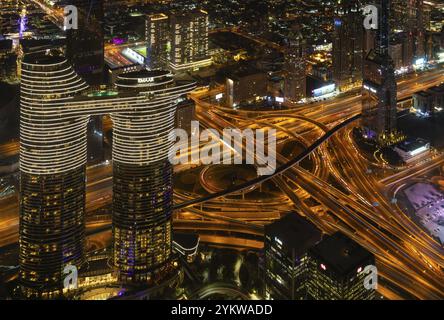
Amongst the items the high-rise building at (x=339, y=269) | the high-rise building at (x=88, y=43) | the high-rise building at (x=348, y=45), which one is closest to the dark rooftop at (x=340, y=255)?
the high-rise building at (x=339, y=269)

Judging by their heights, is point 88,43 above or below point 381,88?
above

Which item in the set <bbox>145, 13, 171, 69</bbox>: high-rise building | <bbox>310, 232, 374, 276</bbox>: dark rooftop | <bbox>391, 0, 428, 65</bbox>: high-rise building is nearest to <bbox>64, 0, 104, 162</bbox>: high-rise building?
<bbox>145, 13, 171, 69</bbox>: high-rise building

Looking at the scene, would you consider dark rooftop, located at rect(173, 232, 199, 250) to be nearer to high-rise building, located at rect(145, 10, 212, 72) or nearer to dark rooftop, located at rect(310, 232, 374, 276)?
dark rooftop, located at rect(310, 232, 374, 276)

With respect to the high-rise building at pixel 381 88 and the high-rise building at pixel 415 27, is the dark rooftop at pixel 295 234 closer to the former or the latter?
the high-rise building at pixel 381 88

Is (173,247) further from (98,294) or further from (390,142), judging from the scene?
(390,142)

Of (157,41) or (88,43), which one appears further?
(157,41)

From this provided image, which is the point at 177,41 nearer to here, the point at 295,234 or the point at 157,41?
the point at 157,41

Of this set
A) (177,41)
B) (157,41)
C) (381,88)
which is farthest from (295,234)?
(157,41)
